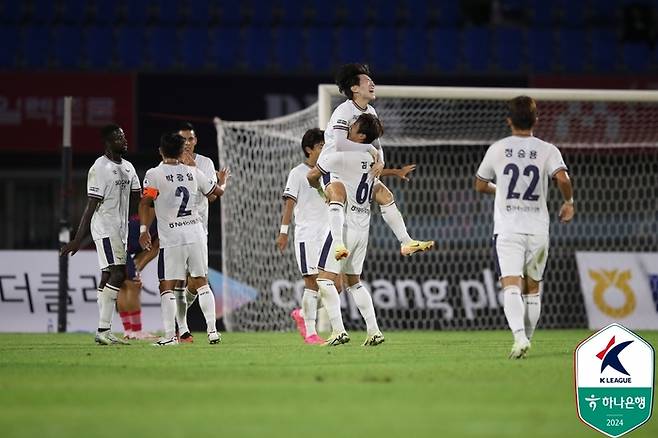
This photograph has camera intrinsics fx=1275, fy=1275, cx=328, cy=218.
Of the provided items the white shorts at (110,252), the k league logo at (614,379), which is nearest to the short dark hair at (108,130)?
the white shorts at (110,252)

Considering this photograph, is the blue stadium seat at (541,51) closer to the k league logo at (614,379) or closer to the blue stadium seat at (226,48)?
the blue stadium seat at (226,48)

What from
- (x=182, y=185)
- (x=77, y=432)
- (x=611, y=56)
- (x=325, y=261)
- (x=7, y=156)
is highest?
(x=611, y=56)

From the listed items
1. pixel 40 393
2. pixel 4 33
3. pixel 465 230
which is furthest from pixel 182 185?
pixel 4 33

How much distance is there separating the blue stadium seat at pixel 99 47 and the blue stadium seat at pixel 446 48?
497 centimetres

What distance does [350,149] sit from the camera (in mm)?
9133

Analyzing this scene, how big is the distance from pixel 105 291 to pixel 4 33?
9.72 meters

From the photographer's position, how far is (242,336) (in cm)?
1221

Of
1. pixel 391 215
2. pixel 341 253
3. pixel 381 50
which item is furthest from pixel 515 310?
pixel 381 50

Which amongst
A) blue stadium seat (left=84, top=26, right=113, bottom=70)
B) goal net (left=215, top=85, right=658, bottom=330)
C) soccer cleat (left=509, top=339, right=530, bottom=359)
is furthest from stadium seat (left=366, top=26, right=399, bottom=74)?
soccer cleat (left=509, top=339, right=530, bottom=359)

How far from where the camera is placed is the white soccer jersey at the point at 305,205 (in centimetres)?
1075

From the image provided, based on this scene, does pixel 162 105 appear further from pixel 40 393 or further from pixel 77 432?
pixel 77 432

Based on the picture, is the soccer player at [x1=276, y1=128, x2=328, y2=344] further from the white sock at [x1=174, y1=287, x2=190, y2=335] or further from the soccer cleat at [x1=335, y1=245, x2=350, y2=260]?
the soccer cleat at [x1=335, y1=245, x2=350, y2=260]

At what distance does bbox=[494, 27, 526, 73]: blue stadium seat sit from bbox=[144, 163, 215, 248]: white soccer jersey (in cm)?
1065

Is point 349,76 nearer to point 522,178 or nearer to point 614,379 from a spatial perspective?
→ point 522,178
